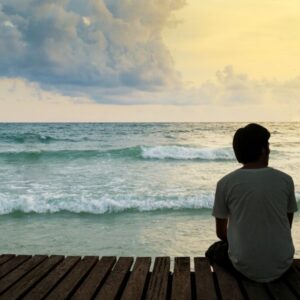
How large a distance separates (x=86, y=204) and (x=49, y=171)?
848cm

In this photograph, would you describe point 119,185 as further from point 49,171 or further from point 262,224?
point 262,224

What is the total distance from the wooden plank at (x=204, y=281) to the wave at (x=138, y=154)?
2025cm

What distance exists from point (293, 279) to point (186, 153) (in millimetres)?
22551

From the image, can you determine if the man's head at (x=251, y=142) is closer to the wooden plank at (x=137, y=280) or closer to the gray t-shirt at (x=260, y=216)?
the gray t-shirt at (x=260, y=216)

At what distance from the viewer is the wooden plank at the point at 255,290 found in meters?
2.86

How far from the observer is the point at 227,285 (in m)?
3.07

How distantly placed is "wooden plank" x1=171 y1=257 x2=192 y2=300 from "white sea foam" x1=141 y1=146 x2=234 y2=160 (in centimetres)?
2069

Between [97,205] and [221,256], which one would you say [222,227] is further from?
[97,205]

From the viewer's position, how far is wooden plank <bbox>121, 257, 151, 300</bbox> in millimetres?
2963

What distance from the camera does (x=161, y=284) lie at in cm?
315

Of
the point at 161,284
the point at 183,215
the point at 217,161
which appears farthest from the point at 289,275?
the point at 217,161

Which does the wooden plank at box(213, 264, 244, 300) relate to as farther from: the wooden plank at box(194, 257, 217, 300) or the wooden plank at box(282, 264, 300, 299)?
the wooden plank at box(282, 264, 300, 299)

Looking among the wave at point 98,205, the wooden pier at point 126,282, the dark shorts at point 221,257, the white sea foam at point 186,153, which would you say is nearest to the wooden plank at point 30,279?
the wooden pier at point 126,282

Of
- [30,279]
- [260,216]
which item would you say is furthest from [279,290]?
[30,279]
